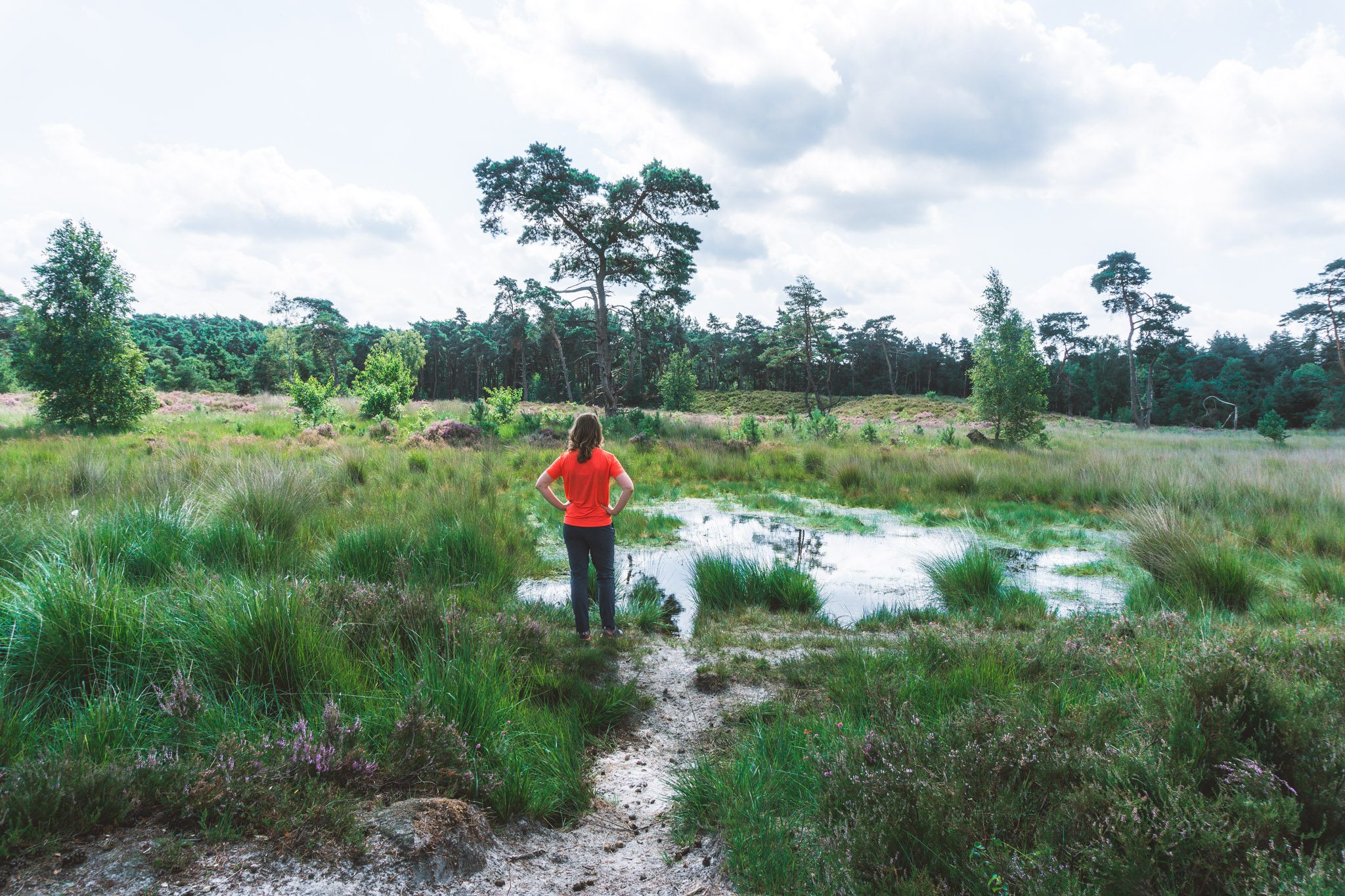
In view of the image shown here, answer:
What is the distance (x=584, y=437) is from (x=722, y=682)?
2.32 meters

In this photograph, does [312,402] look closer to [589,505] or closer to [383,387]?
[383,387]

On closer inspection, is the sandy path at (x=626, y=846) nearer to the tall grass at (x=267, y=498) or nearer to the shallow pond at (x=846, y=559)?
the shallow pond at (x=846, y=559)

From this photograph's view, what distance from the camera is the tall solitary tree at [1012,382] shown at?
78.6ft

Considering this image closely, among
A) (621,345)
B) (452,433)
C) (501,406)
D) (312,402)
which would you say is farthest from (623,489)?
(621,345)

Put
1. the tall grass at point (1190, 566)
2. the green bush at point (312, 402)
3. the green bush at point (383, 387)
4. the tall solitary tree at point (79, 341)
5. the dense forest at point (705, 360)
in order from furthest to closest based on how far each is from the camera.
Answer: the dense forest at point (705, 360), the green bush at point (383, 387), the green bush at point (312, 402), the tall solitary tree at point (79, 341), the tall grass at point (1190, 566)

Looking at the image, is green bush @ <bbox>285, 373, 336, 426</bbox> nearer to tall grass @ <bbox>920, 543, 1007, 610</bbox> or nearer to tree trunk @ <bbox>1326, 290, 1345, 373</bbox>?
tall grass @ <bbox>920, 543, 1007, 610</bbox>

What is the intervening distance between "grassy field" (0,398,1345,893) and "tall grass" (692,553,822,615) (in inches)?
1.4

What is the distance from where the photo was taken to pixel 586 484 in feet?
16.9

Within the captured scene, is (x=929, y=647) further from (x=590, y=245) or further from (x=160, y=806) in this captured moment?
(x=590, y=245)

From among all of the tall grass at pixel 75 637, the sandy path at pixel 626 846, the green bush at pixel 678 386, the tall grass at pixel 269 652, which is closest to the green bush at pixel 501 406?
the tall grass at pixel 75 637

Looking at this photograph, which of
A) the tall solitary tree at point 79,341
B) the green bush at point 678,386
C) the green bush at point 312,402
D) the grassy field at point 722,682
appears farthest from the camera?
the green bush at point 678,386

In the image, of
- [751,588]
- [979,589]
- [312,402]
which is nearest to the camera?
[979,589]

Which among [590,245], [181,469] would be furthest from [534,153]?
[181,469]

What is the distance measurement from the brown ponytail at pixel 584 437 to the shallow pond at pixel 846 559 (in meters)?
1.67
